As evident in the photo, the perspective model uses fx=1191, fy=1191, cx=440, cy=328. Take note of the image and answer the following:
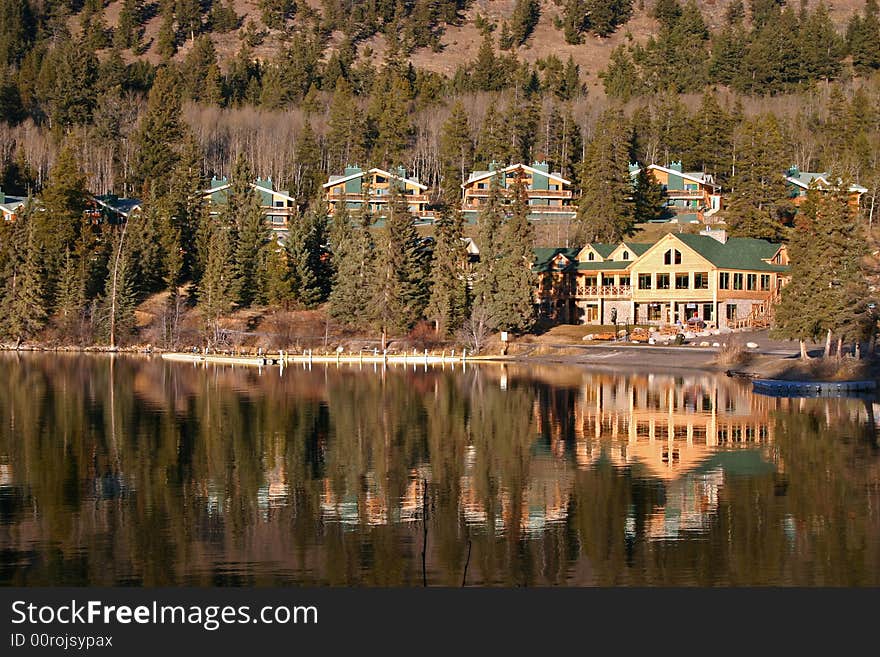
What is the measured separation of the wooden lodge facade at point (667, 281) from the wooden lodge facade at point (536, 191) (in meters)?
21.4

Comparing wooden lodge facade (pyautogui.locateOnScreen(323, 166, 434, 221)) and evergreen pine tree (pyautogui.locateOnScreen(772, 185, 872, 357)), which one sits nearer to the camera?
evergreen pine tree (pyautogui.locateOnScreen(772, 185, 872, 357))

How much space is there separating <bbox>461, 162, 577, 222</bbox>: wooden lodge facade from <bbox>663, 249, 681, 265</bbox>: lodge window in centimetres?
2698

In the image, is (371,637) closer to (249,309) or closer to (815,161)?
(249,309)

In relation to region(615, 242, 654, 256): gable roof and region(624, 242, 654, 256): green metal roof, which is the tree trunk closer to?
region(615, 242, 654, 256): gable roof

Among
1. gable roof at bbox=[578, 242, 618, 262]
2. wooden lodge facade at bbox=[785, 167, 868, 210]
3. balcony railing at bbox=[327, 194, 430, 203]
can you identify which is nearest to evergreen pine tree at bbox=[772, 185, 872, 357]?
gable roof at bbox=[578, 242, 618, 262]

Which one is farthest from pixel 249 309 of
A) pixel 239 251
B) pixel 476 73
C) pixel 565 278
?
pixel 476 73

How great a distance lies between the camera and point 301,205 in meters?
125

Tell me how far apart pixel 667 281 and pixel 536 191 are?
99.2 feet

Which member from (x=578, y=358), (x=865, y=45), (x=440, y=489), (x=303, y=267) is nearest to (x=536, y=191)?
(x=303, y=267)

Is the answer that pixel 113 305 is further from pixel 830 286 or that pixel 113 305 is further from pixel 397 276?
pixel 830 286

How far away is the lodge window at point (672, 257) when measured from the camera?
88.6 metres

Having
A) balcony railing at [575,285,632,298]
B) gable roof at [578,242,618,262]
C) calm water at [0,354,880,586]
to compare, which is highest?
gable roof at [578,242,618,262]

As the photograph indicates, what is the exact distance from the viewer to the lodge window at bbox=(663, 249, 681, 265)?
8862 centimetres

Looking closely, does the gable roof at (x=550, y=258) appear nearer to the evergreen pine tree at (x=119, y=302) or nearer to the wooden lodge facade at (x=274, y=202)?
the wooden lodge facade at (x=274, y=202)
